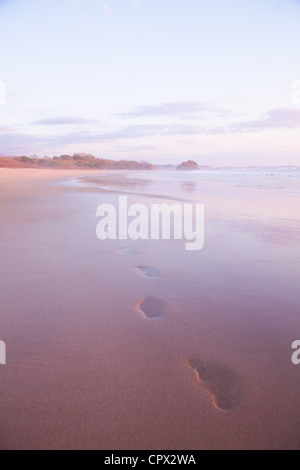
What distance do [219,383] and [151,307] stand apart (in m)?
0.96

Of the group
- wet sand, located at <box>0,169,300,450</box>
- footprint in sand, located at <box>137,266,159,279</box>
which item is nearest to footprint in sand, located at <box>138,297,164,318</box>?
wet sand, located at <box>0,169,300,450</box>

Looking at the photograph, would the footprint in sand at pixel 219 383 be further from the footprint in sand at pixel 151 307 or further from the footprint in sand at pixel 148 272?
the footprint in sand at pixel 148 272

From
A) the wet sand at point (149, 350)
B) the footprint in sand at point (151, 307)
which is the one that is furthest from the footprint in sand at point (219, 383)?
the footprint in sand at point (151, 307)

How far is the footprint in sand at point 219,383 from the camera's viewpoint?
1.50 meters

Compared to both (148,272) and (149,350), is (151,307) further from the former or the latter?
(148,272)

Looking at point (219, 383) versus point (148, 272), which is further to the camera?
point (148, 272)

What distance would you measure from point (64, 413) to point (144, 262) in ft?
7.54

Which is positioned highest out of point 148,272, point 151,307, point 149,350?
point 148,272

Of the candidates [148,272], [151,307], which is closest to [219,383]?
[151,307]

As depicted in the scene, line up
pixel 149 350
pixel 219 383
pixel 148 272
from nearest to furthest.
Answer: pixel 219 383 → pixel 149 350 → pixel 148 272

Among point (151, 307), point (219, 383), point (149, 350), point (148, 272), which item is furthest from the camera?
point (148, 272)

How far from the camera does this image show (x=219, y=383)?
63.8 inches

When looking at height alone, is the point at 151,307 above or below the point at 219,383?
above
